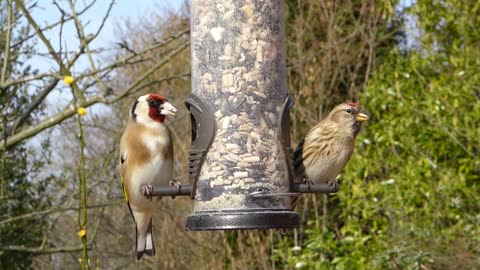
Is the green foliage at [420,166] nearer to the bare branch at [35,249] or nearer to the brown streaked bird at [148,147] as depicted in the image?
the bare branch at [35,249]

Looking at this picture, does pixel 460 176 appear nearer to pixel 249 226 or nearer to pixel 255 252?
pixel 255 252

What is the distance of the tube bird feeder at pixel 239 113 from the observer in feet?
16.5

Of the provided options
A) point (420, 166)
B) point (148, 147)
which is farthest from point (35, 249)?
point (148, 147)

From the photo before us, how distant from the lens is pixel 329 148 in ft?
18.4

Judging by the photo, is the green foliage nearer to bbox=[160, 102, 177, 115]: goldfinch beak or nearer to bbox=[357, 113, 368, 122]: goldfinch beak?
bbox=[357, 113, 368, 122]: goldfinch beak

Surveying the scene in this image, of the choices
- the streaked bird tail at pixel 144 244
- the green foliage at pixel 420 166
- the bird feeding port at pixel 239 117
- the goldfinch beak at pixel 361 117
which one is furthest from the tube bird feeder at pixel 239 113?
the green foliage at pixel 420 166

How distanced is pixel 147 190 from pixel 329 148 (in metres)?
1.04

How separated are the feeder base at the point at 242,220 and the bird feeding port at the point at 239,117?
11mm

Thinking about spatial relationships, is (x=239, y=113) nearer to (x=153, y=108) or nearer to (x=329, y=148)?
(x=153, y=108)

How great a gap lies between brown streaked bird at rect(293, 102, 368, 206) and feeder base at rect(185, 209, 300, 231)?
0.45 meters

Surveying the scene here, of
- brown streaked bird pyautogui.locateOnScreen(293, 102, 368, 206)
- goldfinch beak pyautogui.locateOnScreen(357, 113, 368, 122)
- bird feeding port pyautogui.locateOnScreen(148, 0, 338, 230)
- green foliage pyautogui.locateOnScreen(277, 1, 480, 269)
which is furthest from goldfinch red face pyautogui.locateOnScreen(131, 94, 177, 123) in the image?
green foliage pyautogui.locateOnScreen(277, 1, 480, 269)

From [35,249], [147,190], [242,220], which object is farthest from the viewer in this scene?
[35,249]

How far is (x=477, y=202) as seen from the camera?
9438 mm

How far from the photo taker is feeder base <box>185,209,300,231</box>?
4.84 m
